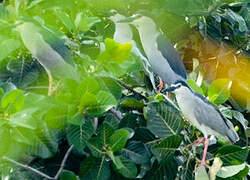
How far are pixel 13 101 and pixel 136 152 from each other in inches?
13.7

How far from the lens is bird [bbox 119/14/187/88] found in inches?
82.2

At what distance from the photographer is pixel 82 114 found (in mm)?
1307

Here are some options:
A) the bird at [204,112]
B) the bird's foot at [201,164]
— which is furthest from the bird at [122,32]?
the bird's foot at [201,164]

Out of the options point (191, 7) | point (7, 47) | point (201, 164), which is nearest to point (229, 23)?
point (191, 7)

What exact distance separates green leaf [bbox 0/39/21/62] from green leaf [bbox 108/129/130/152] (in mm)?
393

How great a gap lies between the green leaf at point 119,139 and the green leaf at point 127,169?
0.03 meters

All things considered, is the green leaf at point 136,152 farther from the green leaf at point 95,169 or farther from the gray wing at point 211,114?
the gray wing at point 211,114

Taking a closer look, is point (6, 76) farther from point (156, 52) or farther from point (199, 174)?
point (156, 52)

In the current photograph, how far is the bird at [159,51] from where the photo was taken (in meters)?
2.09

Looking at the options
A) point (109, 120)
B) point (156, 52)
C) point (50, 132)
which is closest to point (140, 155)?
point (109, 120)

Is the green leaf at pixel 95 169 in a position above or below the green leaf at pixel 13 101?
below

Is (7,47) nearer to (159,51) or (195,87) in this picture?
(195,87)

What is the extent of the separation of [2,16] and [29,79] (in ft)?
0.69

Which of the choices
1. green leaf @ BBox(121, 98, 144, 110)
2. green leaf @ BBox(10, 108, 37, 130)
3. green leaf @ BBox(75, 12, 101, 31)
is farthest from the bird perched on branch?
green leaf @ BBox(10, 108, 37, 130)
